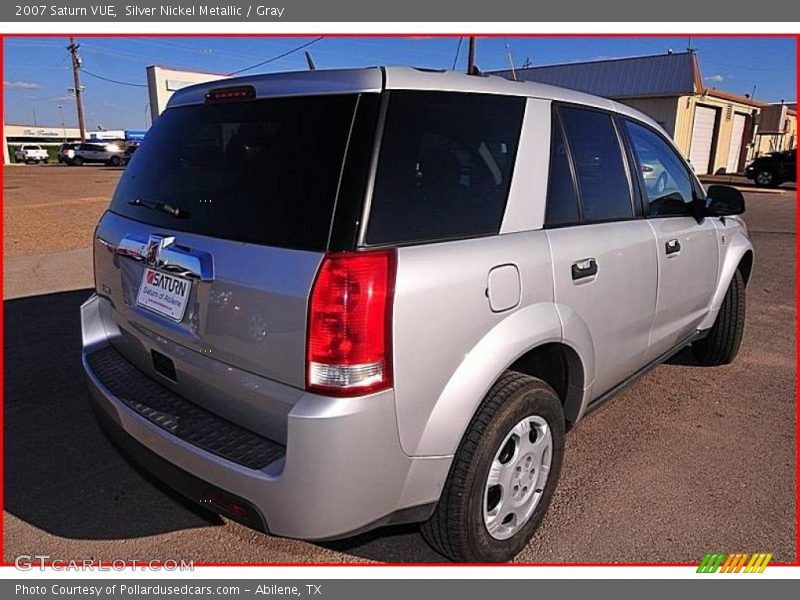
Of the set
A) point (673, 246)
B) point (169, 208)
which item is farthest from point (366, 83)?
point (673, 246)

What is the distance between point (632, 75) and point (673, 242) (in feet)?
90.3

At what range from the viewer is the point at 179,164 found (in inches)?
95.0

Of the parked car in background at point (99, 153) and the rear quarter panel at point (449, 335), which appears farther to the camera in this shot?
the parked car in background at point (99, 153)

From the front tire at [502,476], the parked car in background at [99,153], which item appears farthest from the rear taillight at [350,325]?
the parked car in background at [99,153]

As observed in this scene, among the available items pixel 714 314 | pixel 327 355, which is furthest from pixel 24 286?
pixel 714 314

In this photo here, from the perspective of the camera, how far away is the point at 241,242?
6.39 ft

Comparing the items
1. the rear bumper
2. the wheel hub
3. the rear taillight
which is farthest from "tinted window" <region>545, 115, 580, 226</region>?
the rear bumper

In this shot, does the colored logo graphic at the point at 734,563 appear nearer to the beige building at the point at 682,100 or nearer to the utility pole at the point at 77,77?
the beige building at the point at 682,100

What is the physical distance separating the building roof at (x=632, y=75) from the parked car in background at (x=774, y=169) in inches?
162

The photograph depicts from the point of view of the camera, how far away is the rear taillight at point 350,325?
1.75 meters

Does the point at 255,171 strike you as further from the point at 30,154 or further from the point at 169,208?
the point at 30,154

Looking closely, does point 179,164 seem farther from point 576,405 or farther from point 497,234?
point 576,405

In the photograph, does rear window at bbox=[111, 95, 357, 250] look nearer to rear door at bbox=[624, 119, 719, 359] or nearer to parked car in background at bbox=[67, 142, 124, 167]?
rear door at bbox=[624, 119, 719, 359]

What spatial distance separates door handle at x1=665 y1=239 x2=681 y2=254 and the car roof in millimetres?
1145
